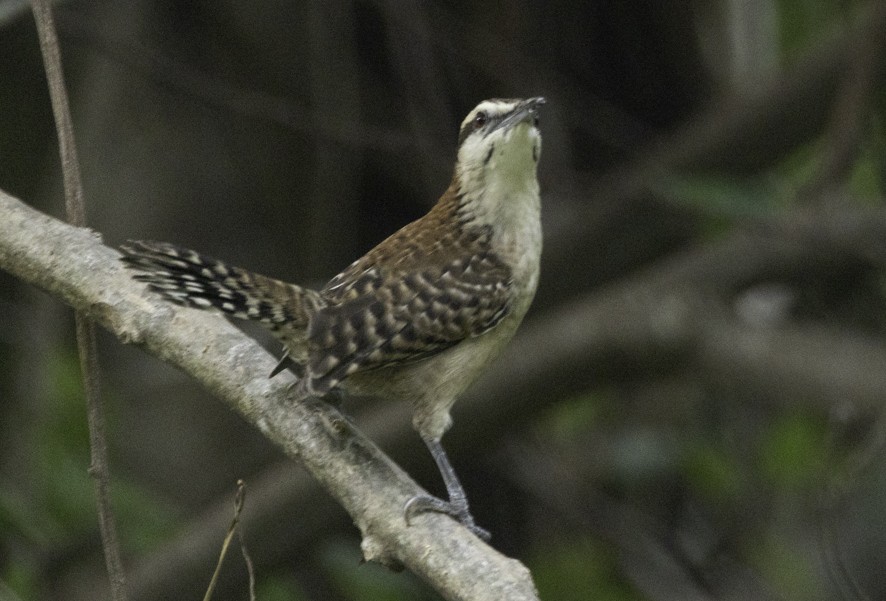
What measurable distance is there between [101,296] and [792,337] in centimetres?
290

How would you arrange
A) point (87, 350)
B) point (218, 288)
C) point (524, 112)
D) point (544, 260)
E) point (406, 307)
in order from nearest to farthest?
point (87, 350)
point (218, 288)
point (406, 307)
point (524, 112)
point (544, 260)

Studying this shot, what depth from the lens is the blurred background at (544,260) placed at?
5047mm

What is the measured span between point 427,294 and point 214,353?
24.8 inches

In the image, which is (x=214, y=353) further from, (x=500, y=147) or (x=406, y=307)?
(x=500, y=147)

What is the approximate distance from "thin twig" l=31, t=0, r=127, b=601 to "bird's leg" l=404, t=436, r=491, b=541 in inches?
23.6

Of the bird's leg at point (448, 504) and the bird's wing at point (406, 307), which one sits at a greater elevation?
the bird's wing at point (406, 307)

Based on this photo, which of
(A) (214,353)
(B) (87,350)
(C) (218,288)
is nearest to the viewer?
(B) (87,350)

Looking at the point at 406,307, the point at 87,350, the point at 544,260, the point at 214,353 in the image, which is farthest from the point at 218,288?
the point at 544,260

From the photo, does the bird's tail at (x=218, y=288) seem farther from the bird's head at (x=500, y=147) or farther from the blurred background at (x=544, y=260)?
the blurred background at (x=544, y=260)

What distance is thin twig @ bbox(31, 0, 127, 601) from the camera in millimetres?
2699

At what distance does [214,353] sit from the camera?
3.04 m

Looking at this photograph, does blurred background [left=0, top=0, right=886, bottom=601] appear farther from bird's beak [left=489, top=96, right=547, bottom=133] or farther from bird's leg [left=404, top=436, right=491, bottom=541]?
bird's leg [left=404, top=436, right=491, bottom=541]

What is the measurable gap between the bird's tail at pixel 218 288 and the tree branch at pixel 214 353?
5 cm

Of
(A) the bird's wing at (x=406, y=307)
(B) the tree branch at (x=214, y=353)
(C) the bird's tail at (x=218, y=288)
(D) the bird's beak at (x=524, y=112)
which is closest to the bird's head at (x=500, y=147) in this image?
(D) the bird's beak at (x=524, y=112)
